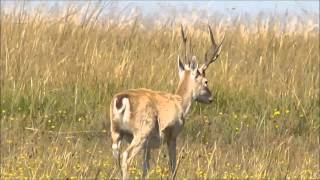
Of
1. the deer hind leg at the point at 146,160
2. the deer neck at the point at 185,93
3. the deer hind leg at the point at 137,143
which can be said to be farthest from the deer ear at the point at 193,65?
the deer hind leg at the point at 146,160

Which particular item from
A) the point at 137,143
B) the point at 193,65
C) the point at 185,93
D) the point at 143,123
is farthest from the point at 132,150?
the point at 193,65

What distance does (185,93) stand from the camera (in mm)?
7207

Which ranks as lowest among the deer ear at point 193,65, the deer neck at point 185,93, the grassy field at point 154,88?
the grassy field at point 154,88

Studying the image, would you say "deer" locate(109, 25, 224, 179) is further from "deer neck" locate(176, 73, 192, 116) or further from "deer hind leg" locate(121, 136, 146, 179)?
"deer neck" locate(176, 73, 192, 116)

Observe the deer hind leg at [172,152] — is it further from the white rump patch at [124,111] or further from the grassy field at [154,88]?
the white rump patch at [124,111]

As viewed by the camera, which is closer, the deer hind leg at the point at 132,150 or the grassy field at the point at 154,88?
the deer hind leg at the point at 132,150

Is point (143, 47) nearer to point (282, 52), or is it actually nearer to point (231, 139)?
point (282, 52)

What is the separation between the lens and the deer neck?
716 centimetres

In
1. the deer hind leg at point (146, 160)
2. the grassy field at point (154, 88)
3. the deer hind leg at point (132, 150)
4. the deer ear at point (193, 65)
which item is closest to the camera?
the deer hind leg at point (146, 160)

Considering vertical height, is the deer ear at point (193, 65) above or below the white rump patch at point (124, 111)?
above

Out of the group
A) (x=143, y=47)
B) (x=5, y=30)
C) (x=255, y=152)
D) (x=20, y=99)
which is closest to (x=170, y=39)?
(x=143, y=47)

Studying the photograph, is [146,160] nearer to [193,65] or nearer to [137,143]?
[137,143]

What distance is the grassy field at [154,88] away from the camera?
6.80 m

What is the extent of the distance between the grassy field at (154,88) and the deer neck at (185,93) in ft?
1.27
